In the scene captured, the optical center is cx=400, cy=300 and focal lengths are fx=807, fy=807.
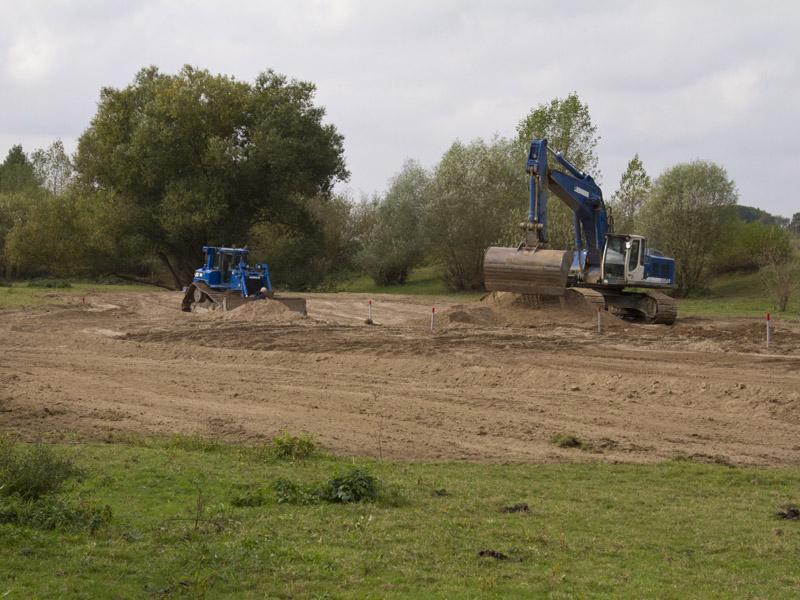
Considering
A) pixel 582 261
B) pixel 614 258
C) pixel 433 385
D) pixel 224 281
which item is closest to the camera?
pixel 433 385

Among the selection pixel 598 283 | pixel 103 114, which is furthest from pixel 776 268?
pixel 103 114

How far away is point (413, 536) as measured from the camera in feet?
23.3

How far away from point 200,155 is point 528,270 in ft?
83.6

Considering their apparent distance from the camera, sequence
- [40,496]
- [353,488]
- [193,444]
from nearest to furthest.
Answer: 1. [40,496]
2. [353,488]
3. [193,444]

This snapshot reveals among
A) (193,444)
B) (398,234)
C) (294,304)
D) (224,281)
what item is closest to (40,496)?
(193,444)

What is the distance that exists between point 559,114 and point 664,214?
12149 millimetres

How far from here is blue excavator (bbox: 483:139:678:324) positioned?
25656 mm

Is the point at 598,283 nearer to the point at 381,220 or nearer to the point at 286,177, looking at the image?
the point at 286,177

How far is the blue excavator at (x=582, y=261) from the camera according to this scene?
25.7 m

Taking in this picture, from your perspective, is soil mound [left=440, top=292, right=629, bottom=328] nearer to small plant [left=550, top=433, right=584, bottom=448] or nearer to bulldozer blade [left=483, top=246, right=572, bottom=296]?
bulldozer blade [left=483, top=246, right=572, bottom=296]

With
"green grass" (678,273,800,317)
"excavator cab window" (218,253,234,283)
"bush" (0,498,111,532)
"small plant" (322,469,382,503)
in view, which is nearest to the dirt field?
"small plant" (322,469,382,503)

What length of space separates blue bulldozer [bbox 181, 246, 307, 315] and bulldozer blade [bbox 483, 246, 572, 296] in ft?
30.8

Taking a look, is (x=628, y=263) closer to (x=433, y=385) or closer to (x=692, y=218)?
(x=433, y=385)

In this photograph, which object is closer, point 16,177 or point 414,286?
point 414,286
